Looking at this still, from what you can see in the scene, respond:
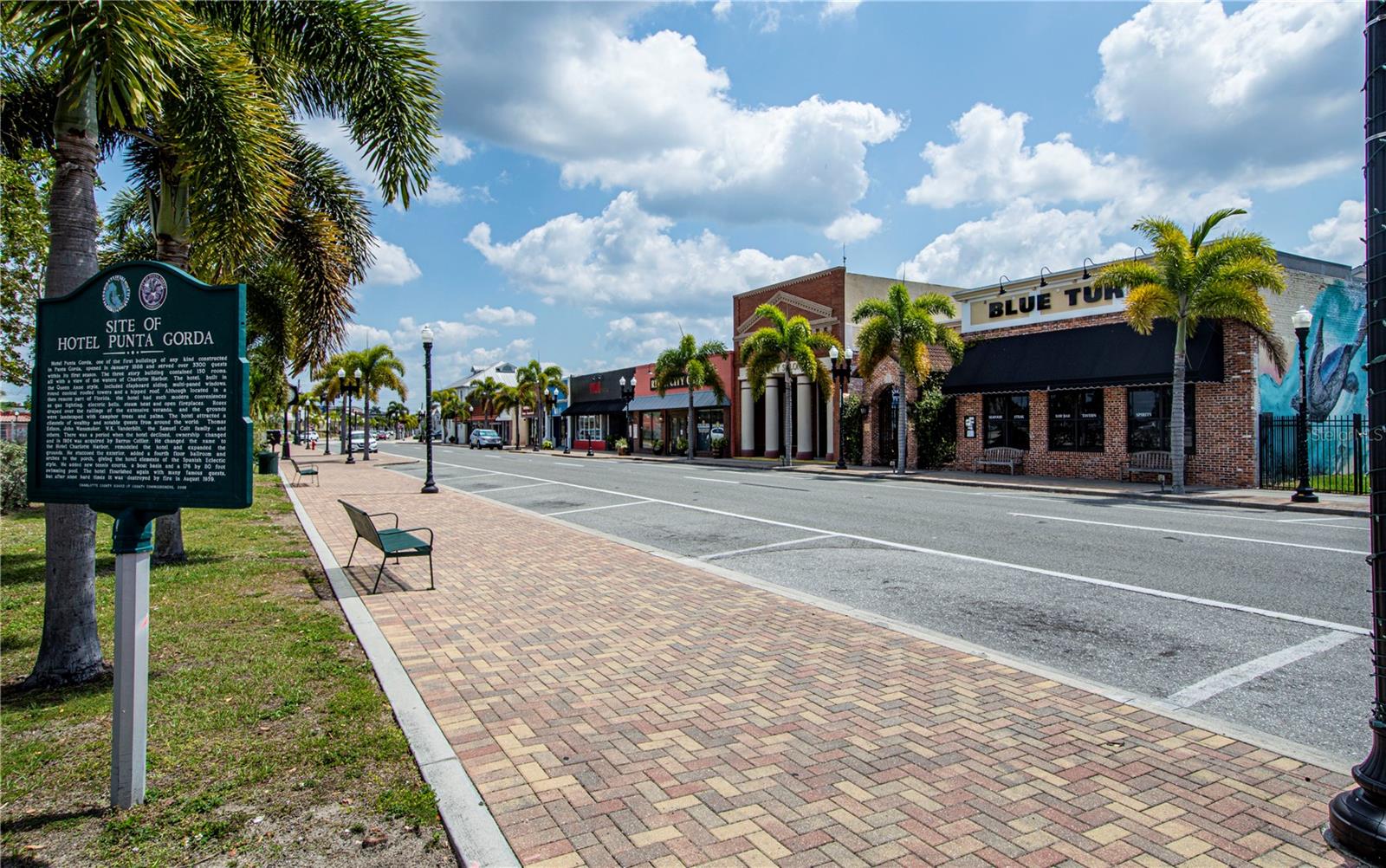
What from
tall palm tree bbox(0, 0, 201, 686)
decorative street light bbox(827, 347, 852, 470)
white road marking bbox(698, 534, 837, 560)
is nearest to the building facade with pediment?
decorative street light bbox(827, 347, 852, 470)

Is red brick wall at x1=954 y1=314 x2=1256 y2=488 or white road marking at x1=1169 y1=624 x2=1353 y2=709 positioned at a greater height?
red brick wall at x1=954 y1=314 x2=1256 y2=488

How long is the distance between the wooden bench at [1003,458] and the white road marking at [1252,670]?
20.3 meters

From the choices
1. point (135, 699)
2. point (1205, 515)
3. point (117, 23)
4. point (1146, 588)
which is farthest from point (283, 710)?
point (1205, 515)

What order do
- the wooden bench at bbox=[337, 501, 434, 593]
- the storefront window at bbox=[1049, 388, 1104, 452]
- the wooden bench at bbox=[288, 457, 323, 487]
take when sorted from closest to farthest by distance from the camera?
the wooden bench at bbox=[337, 501, 434, 593], the wooden bench at bbox=[288, 457, 323, 487], the storefront window at bbox=[1049, 388, 1104, 452]

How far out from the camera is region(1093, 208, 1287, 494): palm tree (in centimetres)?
1883

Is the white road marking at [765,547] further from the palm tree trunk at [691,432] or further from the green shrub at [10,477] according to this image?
the palm tree trunk at [691,432]

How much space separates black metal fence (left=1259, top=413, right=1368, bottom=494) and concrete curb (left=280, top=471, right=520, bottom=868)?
2202cm

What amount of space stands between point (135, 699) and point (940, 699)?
4.33 metres

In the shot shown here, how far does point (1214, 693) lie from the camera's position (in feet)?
17.0

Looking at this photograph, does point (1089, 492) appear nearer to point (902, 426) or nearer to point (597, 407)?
point (902, 426)

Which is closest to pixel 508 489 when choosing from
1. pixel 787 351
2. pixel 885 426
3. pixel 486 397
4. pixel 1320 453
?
pixel 787 351

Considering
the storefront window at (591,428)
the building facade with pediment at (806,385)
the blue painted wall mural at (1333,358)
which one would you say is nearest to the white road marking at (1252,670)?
the blue painted wall mural at (1333,358)

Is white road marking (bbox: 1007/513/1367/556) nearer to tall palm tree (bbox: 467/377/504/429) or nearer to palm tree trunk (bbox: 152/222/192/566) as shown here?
palm tree trunk (bbox: 152/222/192/566)

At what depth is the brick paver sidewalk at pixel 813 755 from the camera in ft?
10.9
